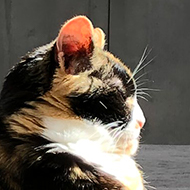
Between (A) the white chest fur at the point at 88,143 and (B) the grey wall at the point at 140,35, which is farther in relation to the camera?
(B) the grey wall at the point at 140,35

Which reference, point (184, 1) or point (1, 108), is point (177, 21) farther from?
point (1, 108)

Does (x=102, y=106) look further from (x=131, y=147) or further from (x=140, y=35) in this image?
(x=140, y=35)

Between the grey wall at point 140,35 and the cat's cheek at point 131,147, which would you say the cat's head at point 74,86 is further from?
the grey wall at point 140,35

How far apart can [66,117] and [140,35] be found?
1.46 m

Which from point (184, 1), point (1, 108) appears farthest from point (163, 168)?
point (184, 1)

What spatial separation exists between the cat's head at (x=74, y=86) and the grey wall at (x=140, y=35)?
137cm

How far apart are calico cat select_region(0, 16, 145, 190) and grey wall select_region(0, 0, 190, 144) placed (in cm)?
137

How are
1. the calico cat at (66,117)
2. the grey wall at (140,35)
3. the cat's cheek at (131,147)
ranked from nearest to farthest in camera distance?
1. the calico cat at (66,117)
2. the cat's cheek at (131,147)
3. the grey wall at (140,35)

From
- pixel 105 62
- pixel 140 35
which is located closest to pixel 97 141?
pixel 105 62

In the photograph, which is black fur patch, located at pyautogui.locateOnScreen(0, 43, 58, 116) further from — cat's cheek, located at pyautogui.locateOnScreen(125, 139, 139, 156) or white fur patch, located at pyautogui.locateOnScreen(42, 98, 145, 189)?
cat's cheek, located at pyautogui.locateOnScreen(125, 139, 139, 156)

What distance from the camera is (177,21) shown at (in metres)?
2.18

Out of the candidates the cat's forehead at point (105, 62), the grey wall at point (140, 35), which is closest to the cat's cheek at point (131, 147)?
the cat's forehead at point (105, 62)

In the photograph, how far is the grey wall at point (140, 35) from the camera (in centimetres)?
216

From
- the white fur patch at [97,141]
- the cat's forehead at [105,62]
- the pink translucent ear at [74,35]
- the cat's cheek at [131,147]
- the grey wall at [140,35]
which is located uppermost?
the pink translucent ear at [74,35]
